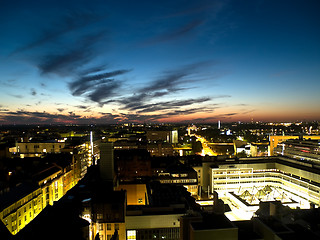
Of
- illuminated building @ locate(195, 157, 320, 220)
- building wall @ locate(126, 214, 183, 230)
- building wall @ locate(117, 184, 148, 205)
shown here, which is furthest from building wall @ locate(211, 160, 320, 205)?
building wall @ locate(126, 214, 183, 230)

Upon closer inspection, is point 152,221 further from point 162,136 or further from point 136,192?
point 162,136

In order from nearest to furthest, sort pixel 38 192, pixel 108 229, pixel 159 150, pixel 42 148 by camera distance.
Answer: pixel 108 229 < pixel 38 192 < pixel 42 148 < pixel 159 150

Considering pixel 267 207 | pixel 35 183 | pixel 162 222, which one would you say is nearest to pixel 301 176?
pixel 267 207

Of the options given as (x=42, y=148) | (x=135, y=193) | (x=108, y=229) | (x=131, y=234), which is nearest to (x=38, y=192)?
(x=135, y=193)

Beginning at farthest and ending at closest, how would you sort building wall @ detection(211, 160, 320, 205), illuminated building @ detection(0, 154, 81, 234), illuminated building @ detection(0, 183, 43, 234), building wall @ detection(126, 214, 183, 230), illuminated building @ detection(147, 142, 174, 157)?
illuminated building @ detection(147, 142, 174, 157)
building wall @ detection(211, 160, 320, 205)
illuminated building @ detection(0, 154, 81, 234)
illuminated building @ detection(0, 183, 43, 234)
building wall @ detection(126, 214, 183, 230)

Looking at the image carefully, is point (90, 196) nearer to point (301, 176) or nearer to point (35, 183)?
point (35, 183)

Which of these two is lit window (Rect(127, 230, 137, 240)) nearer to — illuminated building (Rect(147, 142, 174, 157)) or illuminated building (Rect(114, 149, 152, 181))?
illuminated building (Rect(114, 149, 152, 181))

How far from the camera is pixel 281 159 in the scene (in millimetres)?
43656

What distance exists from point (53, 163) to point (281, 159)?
42915 mm

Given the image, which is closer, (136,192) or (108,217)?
(108,217)

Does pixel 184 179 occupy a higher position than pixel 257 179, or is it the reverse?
pixel 184 179

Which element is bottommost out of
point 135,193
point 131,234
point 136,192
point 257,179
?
point 257,179

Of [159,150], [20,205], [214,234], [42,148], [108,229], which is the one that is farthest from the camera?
[159,150]

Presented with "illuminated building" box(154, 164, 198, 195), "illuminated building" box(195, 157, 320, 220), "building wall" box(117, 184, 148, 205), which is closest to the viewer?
"building wall" box(117, 184, 148, 205)
